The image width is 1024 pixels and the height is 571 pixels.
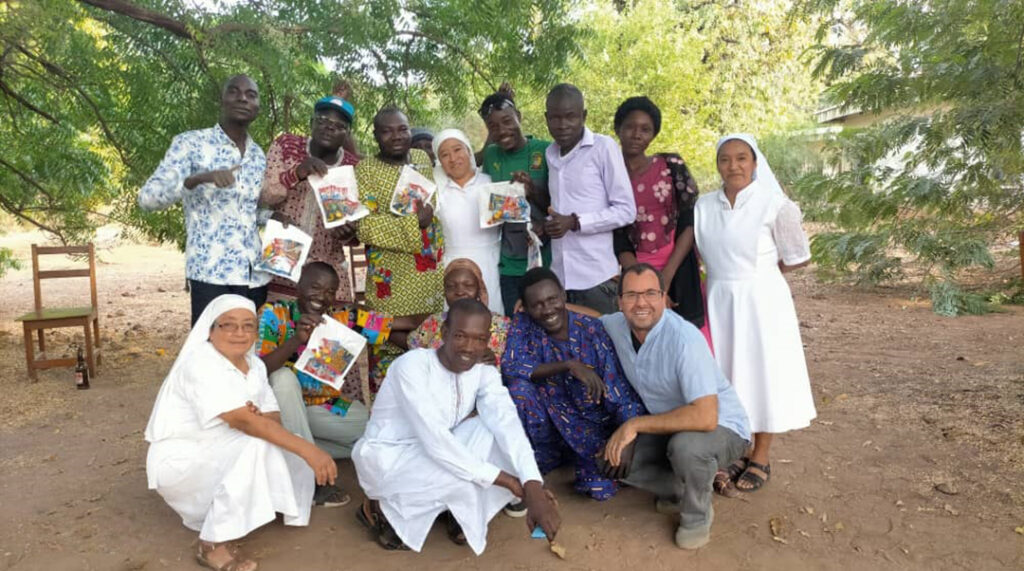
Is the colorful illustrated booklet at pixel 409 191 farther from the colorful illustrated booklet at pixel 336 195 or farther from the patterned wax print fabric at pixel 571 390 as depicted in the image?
the patterned wax print fabric at pixel 571 390

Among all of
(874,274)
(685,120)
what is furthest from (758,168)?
(685,120)

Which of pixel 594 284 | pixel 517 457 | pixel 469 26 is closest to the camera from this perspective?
pixel 517 457

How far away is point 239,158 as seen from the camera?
441cm

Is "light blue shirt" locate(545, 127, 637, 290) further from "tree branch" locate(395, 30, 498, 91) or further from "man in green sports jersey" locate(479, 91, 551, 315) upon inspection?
"tree branch" locate(395, 30, 498, 91)

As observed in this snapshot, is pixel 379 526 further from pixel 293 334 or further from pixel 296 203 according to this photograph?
pixel 296 203

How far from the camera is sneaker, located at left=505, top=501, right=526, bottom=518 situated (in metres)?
4.05

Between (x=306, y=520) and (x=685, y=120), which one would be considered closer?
(x=306, y=520)

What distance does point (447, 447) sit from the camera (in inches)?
139

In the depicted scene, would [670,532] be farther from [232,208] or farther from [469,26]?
[469,26]

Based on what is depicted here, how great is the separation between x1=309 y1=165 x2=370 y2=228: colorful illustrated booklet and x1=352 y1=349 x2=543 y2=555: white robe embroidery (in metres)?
1.12

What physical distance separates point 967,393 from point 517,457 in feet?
14.1

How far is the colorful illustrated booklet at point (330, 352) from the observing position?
4.18 m

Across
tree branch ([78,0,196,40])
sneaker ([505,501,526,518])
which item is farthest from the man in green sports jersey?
tree branch ([78,0,196,40])

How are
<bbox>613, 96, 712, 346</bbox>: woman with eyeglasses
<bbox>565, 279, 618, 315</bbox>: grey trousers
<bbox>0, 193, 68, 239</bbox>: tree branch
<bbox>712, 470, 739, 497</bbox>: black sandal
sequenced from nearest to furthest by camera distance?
1. <bbox>712, 470, 739, 497</bbox>: black sandal
2. <bbox>613, 96, 712, 346</bbox>: woman with eyeglasses
3. <bbox>565, 279, 618, 315</bbox>: grey trousers
4. <bbox>0, 193, 68, 239</bbox>: tree branch
